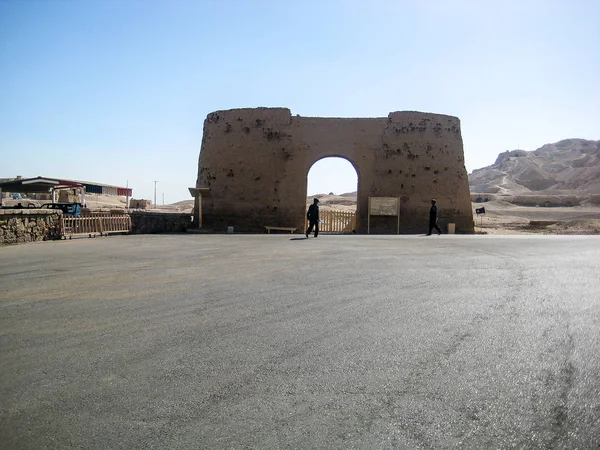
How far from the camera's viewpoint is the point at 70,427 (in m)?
2.66

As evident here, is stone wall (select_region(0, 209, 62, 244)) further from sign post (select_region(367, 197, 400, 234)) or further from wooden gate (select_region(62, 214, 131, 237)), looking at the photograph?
sign post (select_region(367, 197, 400, 234))

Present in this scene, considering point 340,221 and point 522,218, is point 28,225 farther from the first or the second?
point 522,218

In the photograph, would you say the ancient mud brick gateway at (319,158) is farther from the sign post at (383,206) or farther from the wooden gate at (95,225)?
the wooden gate at (95,225)

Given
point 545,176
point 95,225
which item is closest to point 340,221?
point 95,225

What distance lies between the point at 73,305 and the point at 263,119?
662 inches

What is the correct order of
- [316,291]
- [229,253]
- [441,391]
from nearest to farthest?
1. [441,391]
2. [316,291]
3. [229,253]

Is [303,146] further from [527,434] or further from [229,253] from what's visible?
[527,434]

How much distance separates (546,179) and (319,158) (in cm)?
7803

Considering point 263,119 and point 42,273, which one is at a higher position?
point 263,119

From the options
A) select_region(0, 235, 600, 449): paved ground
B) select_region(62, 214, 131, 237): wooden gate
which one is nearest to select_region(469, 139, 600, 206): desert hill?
select_region(62, 214, 131, 237): wooden gate

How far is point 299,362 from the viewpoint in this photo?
3637 millimetres

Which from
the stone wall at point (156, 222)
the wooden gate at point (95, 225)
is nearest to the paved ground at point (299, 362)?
the wooden gate at point (95, 225)

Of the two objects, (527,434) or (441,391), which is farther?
(441,391)

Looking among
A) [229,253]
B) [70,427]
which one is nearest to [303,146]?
[229,253]
